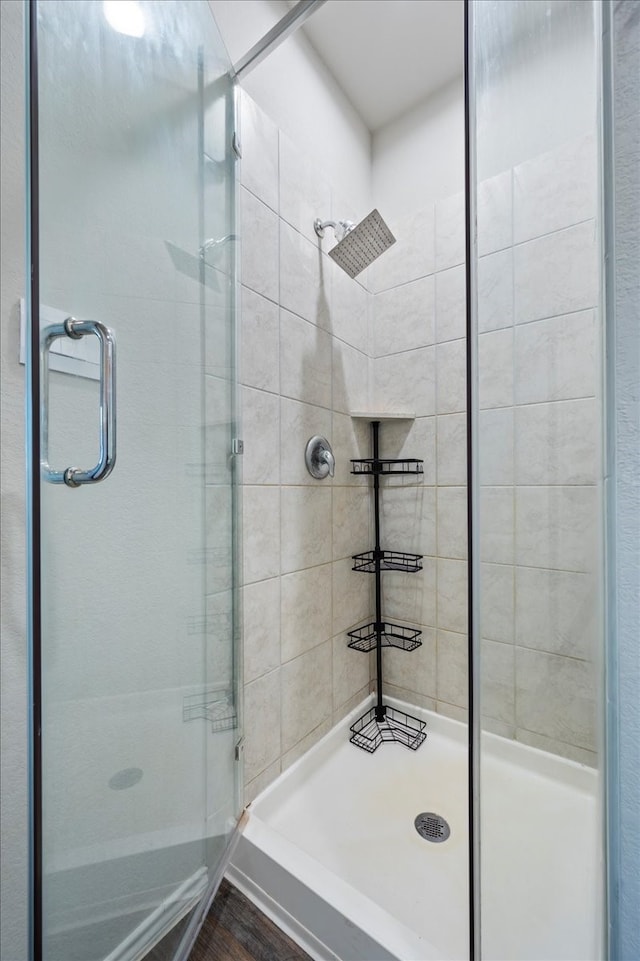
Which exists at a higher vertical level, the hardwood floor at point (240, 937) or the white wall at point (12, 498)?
the white wall at point (12, 498)

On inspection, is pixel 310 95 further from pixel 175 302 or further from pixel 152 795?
pixel 152 795

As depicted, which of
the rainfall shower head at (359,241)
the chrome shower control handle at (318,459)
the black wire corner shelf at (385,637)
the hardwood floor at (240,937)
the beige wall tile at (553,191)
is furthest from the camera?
the black wire corner shelf at (385,637)

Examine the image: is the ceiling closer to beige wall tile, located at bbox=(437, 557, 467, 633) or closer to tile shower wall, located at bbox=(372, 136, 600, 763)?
tile shower wall, located at bbox=(372, 136, 600, 763)

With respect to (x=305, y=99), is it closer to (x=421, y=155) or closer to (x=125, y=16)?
(x=421, y=155)

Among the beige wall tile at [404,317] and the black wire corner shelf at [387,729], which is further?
the beige wall tile at [404,317]

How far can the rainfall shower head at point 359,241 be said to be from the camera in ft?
4.16

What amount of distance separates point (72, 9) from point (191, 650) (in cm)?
110

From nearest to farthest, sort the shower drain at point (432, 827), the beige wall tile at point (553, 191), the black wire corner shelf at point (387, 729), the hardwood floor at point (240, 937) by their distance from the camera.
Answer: the beige wall tile at point (553, 191)
the hardwood floor at point (240, 937)
the shower drain at point (432, 827)
the black wire corner shelf at point (387, 729)

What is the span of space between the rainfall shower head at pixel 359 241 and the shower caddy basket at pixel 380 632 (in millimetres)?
607

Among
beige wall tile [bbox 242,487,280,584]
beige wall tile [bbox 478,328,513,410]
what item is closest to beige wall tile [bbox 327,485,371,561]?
beige wall tile [bbox 242,487,280,584]

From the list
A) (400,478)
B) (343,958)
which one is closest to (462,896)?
(343,958)

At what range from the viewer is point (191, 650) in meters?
0.90

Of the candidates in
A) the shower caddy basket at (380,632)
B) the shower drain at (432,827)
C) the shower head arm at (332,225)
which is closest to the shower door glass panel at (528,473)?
the shower drain at (432,827)

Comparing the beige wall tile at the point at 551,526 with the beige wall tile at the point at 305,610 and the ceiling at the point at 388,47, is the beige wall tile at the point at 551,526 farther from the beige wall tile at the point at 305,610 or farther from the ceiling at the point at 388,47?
the ceiling at the point at 388,47
